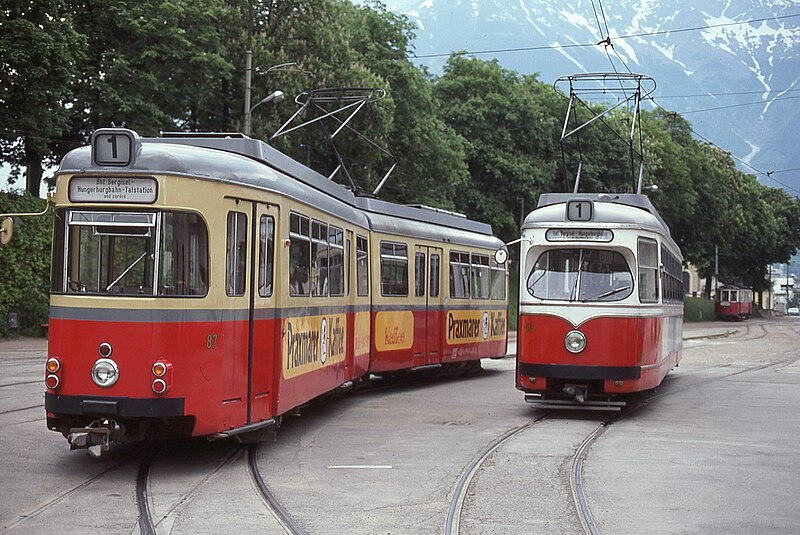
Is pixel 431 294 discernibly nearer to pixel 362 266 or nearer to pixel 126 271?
pixel 362 266

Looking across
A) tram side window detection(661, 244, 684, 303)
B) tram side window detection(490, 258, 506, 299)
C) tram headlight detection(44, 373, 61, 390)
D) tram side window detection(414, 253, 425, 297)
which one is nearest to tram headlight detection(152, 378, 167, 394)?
tram headlight detection(44, 373, 61, 390)

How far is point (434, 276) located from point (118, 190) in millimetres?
11499

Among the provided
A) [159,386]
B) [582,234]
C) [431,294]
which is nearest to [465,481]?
[159,386]

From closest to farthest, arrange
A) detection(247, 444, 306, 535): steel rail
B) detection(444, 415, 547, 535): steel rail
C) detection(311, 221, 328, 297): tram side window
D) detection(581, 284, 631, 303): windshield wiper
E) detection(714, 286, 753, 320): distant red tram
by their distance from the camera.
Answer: detection(247, 444, 306, 535): steel rail < detection(444, 415, 547, 535): steel rail < detection(311, 221, 328, 297): tram side window < detection(581, 284, 631, 303): windshield wiper < detection(714, 286, 753, 320): distant red tram

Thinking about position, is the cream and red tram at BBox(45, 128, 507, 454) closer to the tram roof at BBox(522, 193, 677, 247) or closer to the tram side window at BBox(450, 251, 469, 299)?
the tram roof at BBox(522, 193, 677, 247)

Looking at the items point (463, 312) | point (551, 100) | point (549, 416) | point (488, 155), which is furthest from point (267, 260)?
point (551, 100)

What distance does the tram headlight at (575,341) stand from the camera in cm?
1554

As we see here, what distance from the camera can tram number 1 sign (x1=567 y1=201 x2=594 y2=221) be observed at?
15.8 meters

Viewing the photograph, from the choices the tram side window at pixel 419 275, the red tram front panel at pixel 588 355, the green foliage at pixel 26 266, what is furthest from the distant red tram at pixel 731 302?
the red tram front panel at pixel 588 355

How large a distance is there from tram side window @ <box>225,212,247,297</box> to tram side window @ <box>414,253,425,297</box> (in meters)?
9.34

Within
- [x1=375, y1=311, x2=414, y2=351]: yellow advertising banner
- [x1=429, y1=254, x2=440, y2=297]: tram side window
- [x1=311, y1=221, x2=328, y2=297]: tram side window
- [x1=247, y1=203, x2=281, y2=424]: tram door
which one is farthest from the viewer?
[x1=429, y1=254, x2=440, y2=297]: tram side window

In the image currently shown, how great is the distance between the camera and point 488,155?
179 ft

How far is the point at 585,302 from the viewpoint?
51.4 ft

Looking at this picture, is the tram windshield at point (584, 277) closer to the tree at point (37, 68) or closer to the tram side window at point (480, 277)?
the tram side window at point (480, 277)
